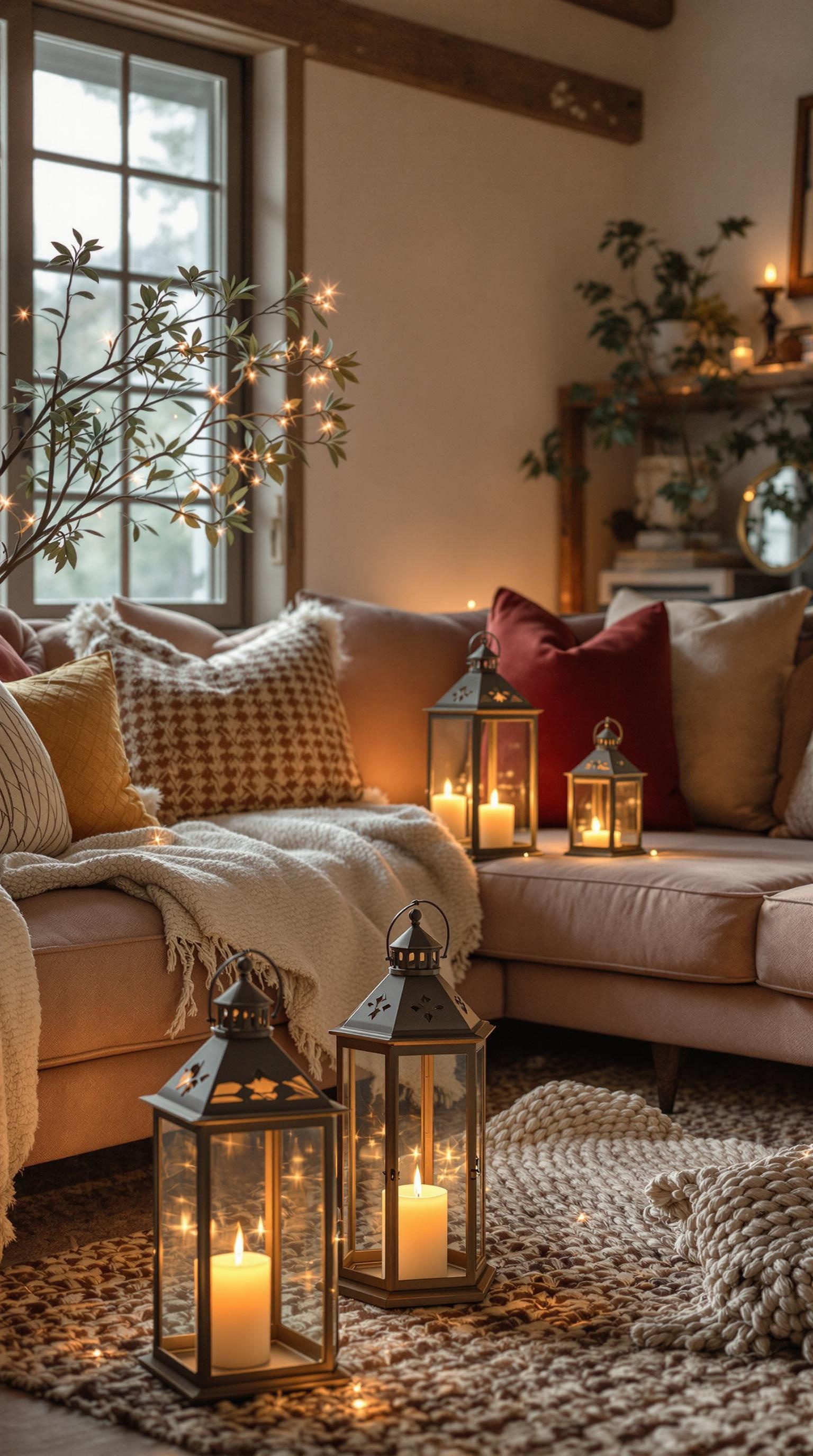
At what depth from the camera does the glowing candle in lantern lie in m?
2.82

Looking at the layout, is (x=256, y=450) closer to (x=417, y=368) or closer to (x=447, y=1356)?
(x=447, y=1356)

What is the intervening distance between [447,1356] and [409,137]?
3613mm

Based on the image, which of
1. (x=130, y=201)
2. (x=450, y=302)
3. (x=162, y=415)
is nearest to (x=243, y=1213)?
(x=162, y=415)

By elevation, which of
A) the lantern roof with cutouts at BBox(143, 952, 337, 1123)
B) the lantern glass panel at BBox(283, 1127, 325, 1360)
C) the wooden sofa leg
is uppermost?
the lantern roof with cutouts at BBox(143, 952, 337, 1123)

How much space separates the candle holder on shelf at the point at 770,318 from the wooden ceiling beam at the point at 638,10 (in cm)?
99

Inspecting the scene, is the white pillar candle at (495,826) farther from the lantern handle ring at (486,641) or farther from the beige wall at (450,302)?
the beige wall at (450,302)

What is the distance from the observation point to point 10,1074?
189 cm

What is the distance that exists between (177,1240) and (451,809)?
4.90ft

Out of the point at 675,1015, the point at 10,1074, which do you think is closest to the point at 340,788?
the point at 675,1015

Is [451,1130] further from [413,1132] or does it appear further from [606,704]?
[606,704]

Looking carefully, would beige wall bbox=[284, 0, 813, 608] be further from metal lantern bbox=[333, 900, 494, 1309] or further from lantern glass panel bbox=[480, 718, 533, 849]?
metal lantern bbox=[333, 900, 494, 1309]

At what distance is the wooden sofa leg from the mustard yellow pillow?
95cm

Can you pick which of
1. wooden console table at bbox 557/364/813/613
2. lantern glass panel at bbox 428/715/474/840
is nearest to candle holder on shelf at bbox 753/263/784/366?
wooden console table at bbox 557/364/813/613

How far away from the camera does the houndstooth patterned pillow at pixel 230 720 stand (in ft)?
9.07
